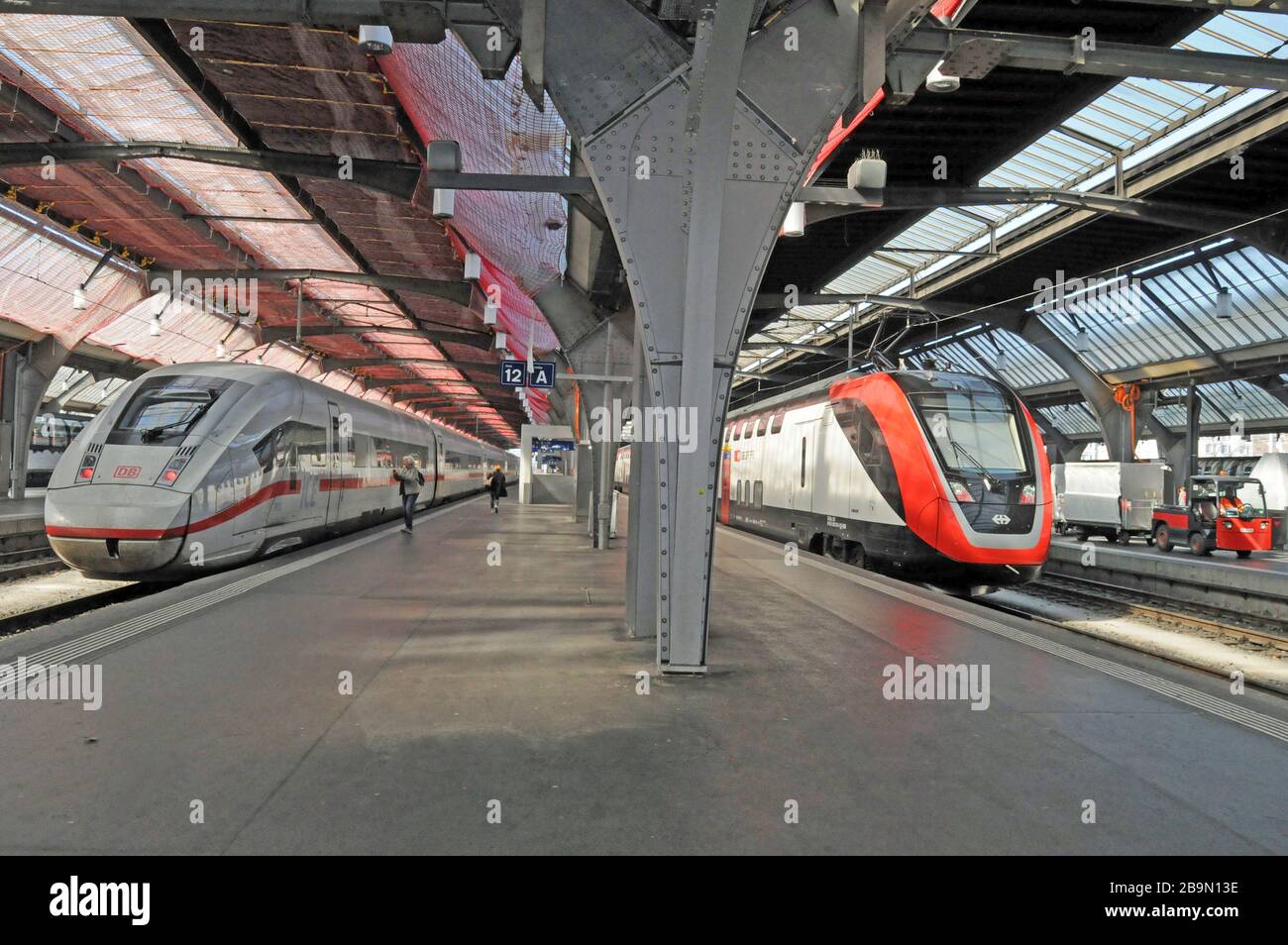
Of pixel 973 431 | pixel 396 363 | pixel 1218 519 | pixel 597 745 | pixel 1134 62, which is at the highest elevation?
pixel 396 363

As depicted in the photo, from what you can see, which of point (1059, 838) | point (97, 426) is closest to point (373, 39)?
point (97, 426)

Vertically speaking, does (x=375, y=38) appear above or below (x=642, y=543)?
above

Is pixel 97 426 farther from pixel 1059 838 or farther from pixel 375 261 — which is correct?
pixel 375 261

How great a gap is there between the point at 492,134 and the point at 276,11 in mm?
4987

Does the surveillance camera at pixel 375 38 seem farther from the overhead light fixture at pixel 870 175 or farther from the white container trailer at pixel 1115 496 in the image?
the white container trailer at pixel 1115 496

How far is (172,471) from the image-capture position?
10.2 meters

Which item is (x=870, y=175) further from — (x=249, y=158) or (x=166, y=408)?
(x=249, y=158)

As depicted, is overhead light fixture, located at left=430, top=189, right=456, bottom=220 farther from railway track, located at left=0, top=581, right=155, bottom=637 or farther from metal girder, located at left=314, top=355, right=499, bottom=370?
metal girder, located at left=314, top=355, right=499, bottom=370

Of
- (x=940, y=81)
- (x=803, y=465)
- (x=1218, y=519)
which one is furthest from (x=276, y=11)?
(x=1218, y=519)

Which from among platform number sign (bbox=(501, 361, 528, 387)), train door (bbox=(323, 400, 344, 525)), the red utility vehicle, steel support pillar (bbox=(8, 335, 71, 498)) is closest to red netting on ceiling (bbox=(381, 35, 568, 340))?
platform number sign (bbox=(501, 361, 528, 387))

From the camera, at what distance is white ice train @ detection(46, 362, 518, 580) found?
9914 millimetres

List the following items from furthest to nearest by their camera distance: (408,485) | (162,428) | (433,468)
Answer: (433,468), (408,485), (162,428)
